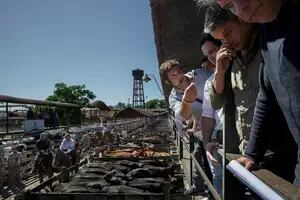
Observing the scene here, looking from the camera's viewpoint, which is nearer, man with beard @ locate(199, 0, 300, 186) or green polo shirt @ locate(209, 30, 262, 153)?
man with beard @ locate(199, 0, 300, 186)

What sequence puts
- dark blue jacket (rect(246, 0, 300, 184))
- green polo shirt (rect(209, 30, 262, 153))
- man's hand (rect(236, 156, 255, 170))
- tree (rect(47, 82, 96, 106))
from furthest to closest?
tree (rect(47, 82, 96, 106))
green polo shirt (rect(209, 30, 262, 153))
man's hand (rect(236, 156, 255, 170))
dark blue jacket (rect(246, 0, 300, 184))

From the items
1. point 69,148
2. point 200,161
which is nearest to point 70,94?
point 69,148

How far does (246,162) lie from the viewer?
74.0 inches

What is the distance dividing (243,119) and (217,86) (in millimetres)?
296

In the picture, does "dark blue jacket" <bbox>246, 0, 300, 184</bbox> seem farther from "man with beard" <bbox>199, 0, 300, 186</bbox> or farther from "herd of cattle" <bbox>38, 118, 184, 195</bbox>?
"herd of cattle" <bbox>38, 118, 184, 195</bbox>

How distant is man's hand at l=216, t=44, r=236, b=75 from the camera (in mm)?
2361

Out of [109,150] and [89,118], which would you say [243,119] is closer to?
[109,150]

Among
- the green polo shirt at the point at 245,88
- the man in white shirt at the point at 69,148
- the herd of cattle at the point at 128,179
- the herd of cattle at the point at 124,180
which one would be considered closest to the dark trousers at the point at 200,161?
Result: the green polo shirt at the point at 245,88

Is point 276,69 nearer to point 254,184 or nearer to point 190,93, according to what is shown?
point 254,184

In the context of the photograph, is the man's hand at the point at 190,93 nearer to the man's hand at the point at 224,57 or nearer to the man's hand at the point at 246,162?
the man's hand at the point at 224,57

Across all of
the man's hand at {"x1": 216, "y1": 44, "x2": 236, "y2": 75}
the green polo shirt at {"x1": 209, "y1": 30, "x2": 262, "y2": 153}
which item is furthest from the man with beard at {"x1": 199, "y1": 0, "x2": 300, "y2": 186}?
the man's hand at {"x1": 216, "y1": 44, "x2": 236, "y2": 75}

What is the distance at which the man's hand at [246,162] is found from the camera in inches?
72.2

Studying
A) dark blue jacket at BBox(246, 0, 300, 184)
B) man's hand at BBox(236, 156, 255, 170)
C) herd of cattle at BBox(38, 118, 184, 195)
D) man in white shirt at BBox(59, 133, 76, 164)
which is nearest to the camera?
dark blue jacket at BBox(246, 0, 300, 184)

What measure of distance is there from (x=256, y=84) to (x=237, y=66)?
0.60ft
